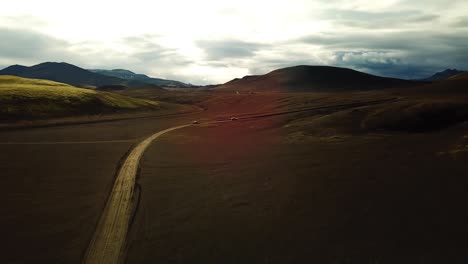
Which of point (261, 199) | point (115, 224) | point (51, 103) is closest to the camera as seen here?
point (115, 224)

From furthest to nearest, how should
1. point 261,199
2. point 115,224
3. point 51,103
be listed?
1. point 51,103
2. point 261,199
3. point 115,224

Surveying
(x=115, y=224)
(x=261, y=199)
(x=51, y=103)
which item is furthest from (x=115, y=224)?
(x=51, y=103)

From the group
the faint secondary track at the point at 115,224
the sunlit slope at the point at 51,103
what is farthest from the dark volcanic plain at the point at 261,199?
the sunlit slope at the point at 51,103

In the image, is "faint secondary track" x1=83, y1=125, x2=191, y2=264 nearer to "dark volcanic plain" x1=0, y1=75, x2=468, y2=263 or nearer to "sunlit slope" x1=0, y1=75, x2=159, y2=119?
"dark volcanic plain" x1=0, y1=75, x2=468, y2=263

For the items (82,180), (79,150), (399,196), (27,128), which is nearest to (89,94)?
(27,128)

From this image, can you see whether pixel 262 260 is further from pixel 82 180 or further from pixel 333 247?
pixel 82 180

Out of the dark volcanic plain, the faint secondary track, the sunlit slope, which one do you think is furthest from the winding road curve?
the sunlit slope

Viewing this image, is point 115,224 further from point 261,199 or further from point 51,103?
point 51,103

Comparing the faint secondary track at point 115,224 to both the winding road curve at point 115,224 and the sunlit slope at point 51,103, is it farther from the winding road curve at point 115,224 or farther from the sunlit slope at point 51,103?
the sunlit slope at point 51,103
